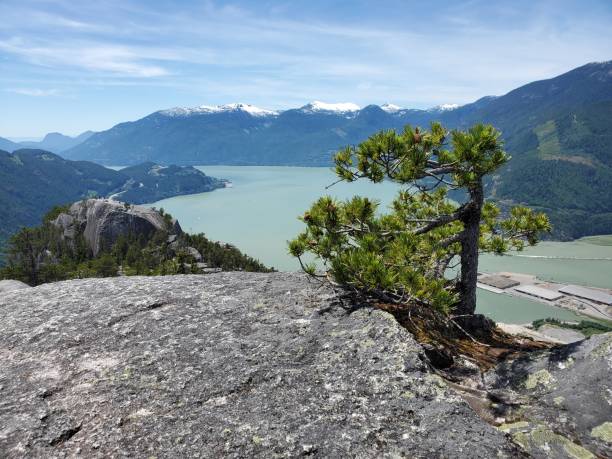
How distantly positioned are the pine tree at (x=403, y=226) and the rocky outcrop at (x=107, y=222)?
104711mm

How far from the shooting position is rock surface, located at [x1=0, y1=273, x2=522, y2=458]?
14.2 feet

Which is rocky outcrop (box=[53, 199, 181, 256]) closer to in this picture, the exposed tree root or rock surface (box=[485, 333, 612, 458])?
the exposed tree root

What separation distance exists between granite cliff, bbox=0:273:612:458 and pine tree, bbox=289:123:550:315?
704 millimetres

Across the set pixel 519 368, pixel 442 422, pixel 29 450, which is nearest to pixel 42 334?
pixel 29 450

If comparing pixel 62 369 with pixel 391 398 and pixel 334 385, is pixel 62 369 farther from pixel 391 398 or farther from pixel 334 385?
pixel 391 398

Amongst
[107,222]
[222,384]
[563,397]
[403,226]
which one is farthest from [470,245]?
[107,222]

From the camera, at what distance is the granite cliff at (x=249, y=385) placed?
4348 millimetres

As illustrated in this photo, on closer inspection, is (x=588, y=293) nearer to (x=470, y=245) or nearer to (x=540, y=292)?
(x=540, y=292)

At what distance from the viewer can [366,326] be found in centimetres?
612

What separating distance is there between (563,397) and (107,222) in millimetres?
110508

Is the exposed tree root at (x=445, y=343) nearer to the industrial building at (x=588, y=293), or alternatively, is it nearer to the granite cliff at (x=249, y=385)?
the granite cliff at (x=249, y=385)

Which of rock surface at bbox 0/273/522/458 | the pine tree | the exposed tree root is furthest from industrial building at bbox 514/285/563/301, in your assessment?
rock surface at bbox 0/273/522/458

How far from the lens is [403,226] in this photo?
27.1ft

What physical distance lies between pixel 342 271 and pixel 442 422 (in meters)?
2.86
